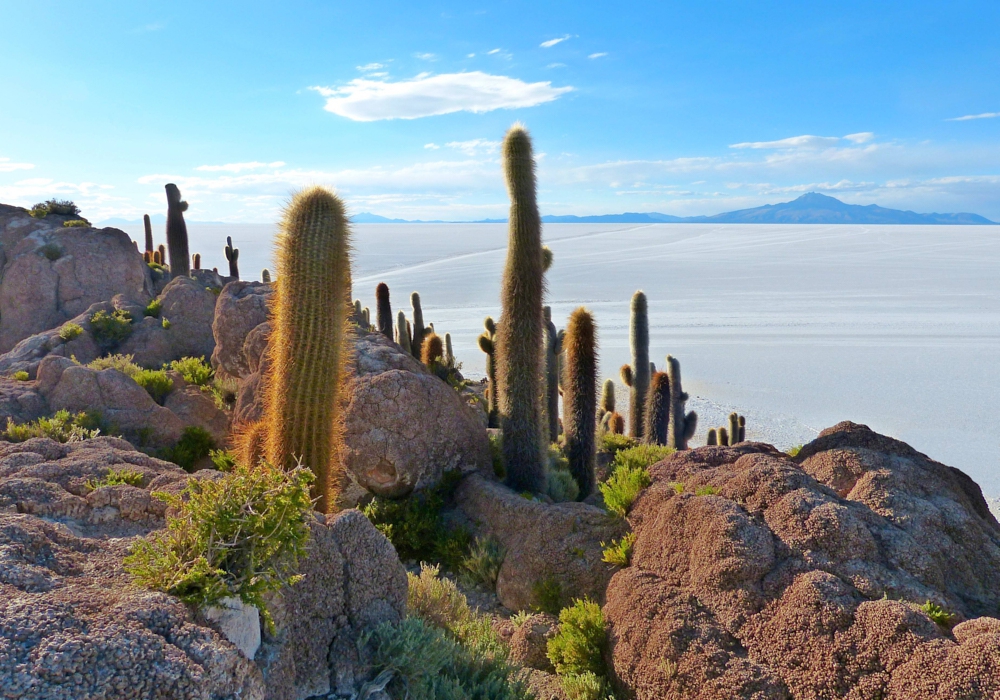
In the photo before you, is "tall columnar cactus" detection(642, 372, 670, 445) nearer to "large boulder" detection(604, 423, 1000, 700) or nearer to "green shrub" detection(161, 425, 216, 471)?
"large boulder" detection(604, 423, 1000, 700)

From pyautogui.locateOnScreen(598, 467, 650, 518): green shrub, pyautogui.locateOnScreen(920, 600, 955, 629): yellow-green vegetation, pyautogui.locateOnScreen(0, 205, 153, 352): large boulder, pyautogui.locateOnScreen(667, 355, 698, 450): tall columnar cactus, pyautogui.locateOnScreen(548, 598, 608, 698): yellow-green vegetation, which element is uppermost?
pyautogui.locateOnScreen(0, 205, 153, 352): large boulder

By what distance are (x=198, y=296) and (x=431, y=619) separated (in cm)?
912

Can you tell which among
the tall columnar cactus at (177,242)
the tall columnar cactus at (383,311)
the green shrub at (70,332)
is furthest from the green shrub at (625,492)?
the tall columnar cactus at (177,242)

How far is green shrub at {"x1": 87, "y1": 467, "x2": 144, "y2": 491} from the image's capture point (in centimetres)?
425

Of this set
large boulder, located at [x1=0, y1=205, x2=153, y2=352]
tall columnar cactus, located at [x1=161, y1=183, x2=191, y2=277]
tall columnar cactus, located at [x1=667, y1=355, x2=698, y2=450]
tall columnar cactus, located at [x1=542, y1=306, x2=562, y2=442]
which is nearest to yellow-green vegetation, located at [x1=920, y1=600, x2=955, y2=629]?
tall columnar cactus, located at [x1=542, y1=306, x2=562, y2=442]

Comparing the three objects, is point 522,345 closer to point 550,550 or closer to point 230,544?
point 550,550

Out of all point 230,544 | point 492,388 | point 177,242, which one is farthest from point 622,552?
point 177,242

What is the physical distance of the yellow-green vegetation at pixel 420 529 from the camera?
659 centimetres

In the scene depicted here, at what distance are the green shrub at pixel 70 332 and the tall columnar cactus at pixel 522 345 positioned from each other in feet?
23.5

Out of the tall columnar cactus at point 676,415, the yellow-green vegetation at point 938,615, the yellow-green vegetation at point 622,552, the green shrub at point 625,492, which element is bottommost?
the tall columnar cactus at point 676,415

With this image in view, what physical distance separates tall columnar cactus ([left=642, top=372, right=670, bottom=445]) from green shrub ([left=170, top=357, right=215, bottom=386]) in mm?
8655

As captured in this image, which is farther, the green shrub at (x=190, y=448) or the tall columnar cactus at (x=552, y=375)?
the tall columnar cactus at (x=552, y=375)

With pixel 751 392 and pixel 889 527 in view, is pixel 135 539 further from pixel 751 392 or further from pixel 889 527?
pixel 751 392

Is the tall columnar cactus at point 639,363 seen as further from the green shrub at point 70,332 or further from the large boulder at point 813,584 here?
the green shrub at point 70,332
